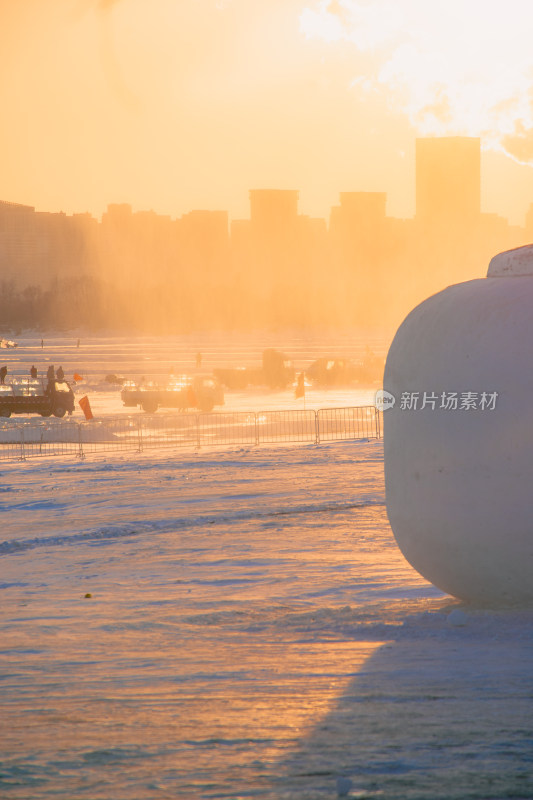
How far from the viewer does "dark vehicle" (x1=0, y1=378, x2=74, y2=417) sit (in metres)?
43.1

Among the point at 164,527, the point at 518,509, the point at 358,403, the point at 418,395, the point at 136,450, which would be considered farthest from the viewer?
the point at 358,403

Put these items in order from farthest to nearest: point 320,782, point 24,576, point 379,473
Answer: point 379,473
point 24,576
point 320,782

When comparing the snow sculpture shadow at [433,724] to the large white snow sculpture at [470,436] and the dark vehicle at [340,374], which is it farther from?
the dark vehicle at [340,374]

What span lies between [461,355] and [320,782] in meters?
3.87

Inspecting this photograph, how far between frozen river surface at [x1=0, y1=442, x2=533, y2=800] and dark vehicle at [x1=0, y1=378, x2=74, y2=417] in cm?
2966

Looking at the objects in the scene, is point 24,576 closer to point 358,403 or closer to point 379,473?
point 379,473

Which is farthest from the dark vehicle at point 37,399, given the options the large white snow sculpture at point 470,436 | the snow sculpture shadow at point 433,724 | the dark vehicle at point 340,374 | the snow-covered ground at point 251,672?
the snow sculpture shadow at point 433,724

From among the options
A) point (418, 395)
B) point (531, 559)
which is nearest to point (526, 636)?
point (531, 559)

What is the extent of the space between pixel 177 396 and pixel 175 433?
12.4 meters

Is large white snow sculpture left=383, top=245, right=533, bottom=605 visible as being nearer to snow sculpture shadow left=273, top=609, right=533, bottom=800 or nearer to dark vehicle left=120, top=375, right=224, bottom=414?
snow sculpture shadow left=273, top=609, right=533, bottom=800

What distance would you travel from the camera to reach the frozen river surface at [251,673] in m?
5.14

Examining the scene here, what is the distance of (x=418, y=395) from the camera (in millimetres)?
8031

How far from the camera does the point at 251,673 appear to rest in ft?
22.9

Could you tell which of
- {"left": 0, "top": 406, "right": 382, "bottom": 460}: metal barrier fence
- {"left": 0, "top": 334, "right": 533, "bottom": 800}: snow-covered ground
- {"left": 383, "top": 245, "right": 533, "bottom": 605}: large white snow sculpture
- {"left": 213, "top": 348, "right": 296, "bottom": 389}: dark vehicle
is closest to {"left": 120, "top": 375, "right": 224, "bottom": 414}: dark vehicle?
{"left": 0, "top": 406, "right": 382, "bottom": 460}: metal barrier fence
